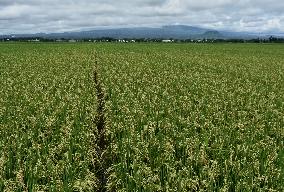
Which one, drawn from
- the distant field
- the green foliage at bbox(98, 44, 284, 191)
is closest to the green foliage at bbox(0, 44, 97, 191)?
the distant field

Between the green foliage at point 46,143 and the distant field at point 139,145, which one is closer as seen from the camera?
the green foliage at point 46,143

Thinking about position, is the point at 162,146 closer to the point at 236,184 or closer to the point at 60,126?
the point at 236,184

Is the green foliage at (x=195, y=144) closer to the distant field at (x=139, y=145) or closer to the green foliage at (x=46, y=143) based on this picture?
the distant field at (x=139, y=145)

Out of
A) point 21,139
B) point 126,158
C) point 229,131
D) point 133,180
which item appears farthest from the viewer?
point 229,131

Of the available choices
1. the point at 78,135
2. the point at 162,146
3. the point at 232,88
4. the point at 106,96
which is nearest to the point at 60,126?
the point at 78,135

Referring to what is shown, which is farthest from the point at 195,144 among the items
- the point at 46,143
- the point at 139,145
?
the point at 46,143

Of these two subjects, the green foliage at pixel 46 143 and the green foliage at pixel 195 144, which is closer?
the green foliage at pixel 46 143

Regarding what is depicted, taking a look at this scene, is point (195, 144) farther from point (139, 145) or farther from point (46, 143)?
point (46, 143)

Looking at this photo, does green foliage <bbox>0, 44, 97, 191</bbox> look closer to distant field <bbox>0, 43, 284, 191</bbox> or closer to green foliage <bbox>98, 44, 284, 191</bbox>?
distant field <bbox>0, 43, 284, 191</bbox>

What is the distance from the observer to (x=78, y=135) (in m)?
11.3

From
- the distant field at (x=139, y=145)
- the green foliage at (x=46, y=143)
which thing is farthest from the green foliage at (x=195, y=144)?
the green foliage at (x=46, y=143)

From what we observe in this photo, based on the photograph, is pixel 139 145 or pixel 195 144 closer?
pixel 195 144

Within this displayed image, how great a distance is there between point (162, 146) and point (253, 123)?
467 centimetres

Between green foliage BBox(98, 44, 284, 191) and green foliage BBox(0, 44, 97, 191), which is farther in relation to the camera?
green foliage BBox(98, 44, 284, 191)
